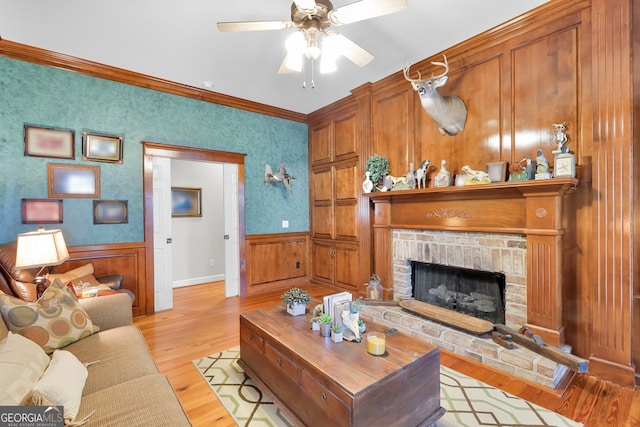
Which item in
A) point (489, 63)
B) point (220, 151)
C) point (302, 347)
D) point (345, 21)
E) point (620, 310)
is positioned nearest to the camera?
point (302, 347)

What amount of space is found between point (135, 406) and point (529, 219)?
115 inches

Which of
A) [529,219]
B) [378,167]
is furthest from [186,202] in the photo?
[529,219]

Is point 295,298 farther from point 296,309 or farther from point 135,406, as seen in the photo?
point 135,406

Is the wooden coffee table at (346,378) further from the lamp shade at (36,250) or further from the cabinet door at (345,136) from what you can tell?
the cabinet door at (345,136)

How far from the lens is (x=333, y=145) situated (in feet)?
15.4

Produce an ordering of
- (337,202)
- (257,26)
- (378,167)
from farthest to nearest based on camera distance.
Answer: (337,202), (378,167), (257,26)

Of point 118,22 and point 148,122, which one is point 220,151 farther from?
point 118,22

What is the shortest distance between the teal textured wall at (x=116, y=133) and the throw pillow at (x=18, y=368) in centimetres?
231

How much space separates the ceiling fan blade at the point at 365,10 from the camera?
1714 mm

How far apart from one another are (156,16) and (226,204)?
249cm

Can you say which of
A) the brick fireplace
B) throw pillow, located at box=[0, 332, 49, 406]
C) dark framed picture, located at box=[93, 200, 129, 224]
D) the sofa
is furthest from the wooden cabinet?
throw pillow, located at box=[0, 332, 49, 406]

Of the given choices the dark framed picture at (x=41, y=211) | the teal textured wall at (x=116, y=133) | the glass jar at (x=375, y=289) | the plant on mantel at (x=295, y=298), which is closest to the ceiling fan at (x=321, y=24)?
the plant on mantel at (x=295, y=298)

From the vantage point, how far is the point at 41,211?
3.05m

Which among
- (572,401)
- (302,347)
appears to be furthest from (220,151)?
(572,401)
